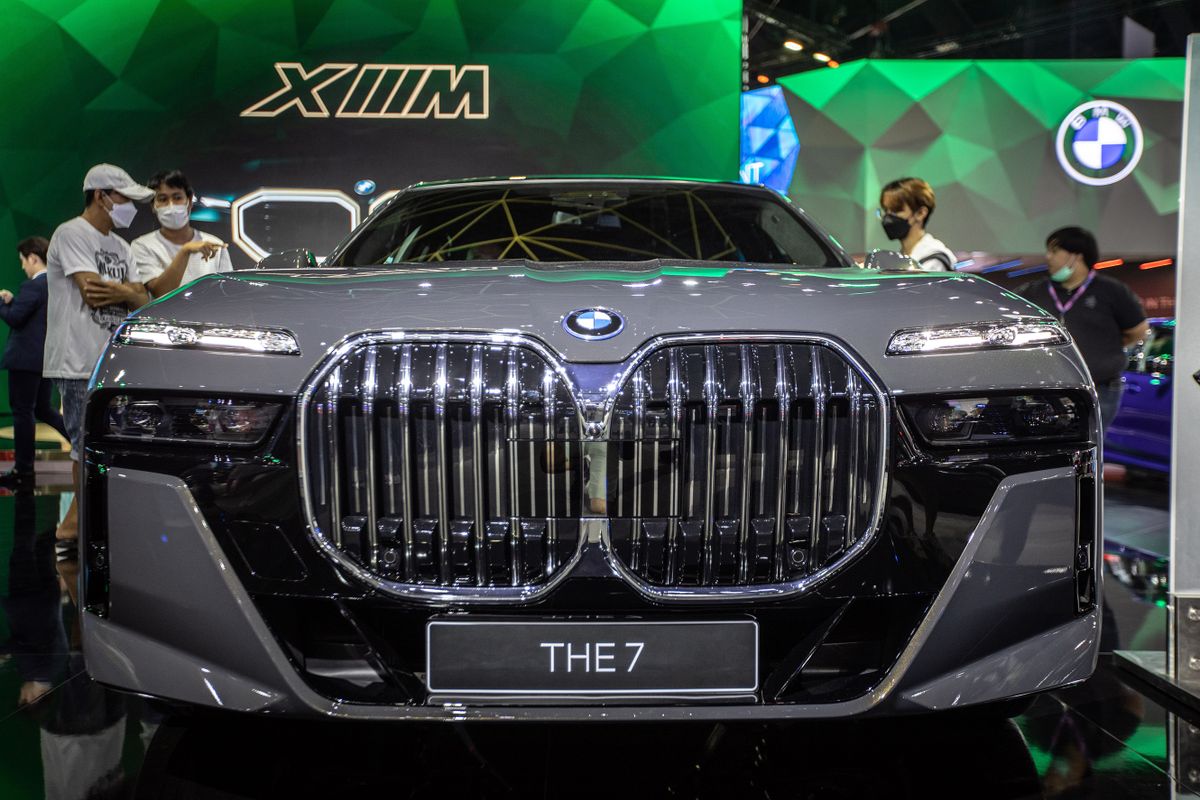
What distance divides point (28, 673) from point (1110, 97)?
11.3 m

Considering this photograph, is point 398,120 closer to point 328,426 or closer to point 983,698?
point 328,426

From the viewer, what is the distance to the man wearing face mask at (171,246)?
4859 millimetres

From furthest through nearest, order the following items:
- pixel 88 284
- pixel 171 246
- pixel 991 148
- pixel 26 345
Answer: pixel 991 148
pixel 26 345
pixel 171 246
pixel 88 284

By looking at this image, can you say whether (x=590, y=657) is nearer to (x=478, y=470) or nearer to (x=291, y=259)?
(x=478, y=470)

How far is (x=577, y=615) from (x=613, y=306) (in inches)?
23.1

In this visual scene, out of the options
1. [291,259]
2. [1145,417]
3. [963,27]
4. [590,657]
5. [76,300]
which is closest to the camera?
[590,657]

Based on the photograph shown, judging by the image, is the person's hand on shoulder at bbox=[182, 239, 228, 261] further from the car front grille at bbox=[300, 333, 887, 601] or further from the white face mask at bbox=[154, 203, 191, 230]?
the car front grille at bbox=[300, 333, 887, 601]

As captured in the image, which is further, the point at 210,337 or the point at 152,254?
the point at 152,254

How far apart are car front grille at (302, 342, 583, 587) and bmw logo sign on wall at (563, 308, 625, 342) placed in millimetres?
98

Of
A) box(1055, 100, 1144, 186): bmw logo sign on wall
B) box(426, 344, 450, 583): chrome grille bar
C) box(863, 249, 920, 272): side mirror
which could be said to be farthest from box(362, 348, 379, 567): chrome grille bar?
box(1055, 100, 1144, 186): bmw logo sign on wall

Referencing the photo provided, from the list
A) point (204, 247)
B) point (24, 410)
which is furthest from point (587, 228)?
point (24, 410)

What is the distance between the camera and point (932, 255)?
4516 millimetres

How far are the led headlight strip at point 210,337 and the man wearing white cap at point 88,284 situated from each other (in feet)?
9.90

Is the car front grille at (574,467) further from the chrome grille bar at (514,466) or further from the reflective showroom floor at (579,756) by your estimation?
→ the reflective showroom floor at (579,756)
